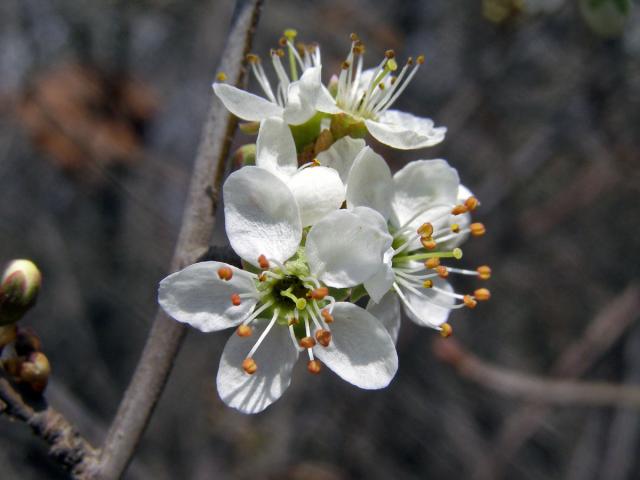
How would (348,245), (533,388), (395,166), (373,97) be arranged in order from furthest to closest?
(395,166) < (533,388) < (373,97) < (348,245)

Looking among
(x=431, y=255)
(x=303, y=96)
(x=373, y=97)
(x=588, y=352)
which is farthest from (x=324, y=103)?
(x=588, y=352)

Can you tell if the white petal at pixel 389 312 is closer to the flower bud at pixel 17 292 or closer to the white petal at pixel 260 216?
the white petal at pixel 260 216

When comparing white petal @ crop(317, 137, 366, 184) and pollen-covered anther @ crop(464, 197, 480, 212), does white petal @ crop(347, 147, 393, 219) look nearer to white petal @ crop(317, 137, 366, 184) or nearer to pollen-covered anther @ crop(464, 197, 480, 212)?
white petal @ crop(317, 137, 366, 184)

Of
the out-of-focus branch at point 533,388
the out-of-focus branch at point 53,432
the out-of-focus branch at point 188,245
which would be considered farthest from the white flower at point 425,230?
the out-of-focus branch at point 533,388

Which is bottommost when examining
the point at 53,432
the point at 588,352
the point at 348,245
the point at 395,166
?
the point at 588,352

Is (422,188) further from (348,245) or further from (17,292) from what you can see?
(17,292)
